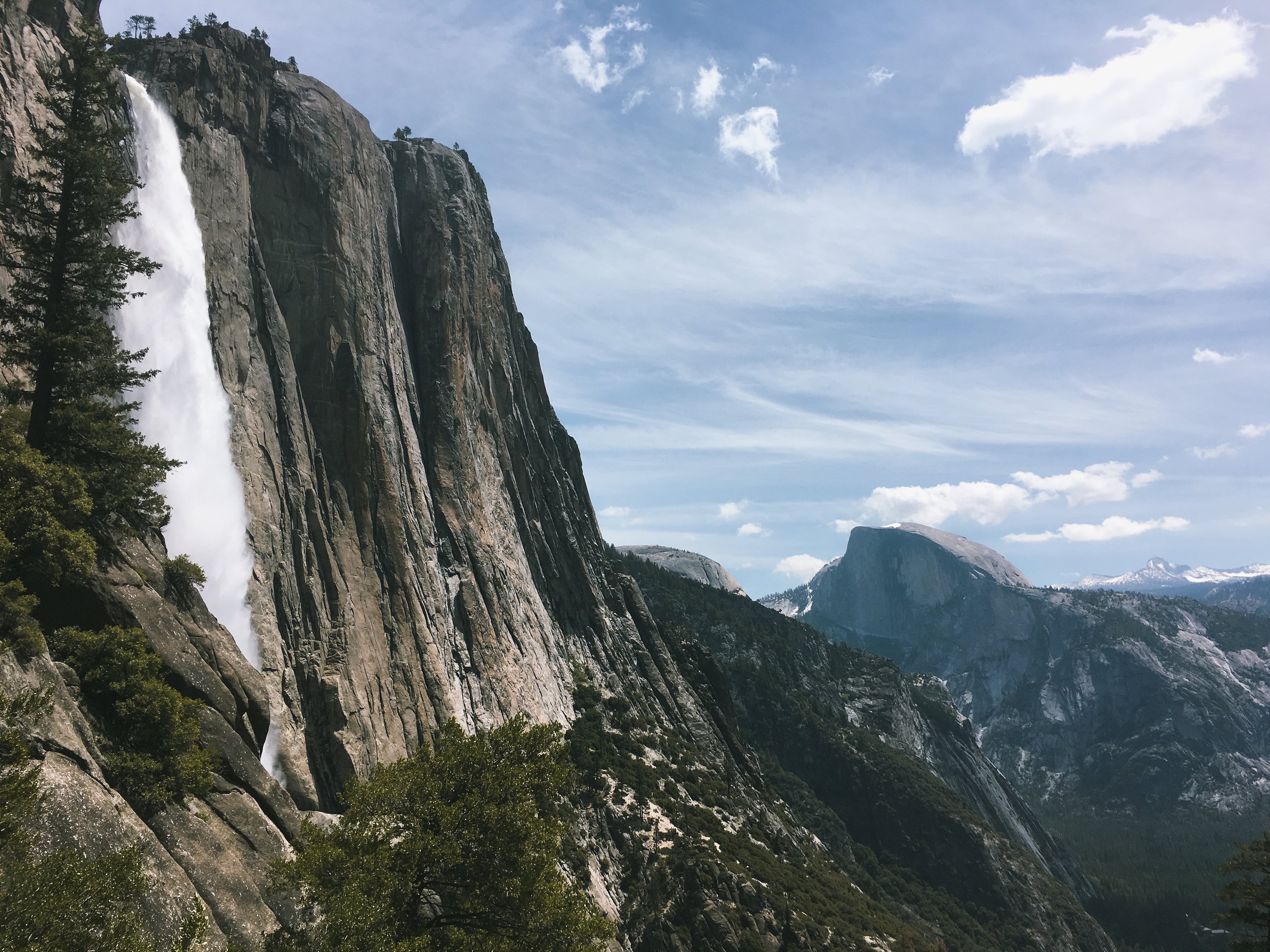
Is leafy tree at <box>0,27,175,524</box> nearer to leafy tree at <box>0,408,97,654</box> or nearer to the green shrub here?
the green shrub

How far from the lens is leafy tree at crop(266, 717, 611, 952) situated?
20.5m

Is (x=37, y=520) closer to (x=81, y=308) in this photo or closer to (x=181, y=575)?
(x=181, y=575)

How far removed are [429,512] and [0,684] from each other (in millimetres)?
44388

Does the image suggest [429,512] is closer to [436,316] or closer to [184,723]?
[436,316]

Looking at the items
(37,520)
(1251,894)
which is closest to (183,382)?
(37,520)

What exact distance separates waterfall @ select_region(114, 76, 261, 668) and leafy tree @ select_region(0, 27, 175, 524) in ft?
31.6

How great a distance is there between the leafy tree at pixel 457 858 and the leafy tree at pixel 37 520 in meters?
9.53

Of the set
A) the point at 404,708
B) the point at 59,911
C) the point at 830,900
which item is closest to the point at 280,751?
the point at 404,708

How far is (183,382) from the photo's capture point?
43438mm

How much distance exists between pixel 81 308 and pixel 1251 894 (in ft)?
171

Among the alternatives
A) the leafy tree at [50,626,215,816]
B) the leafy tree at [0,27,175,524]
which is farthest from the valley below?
the leafy tree at [0,27,175,524]

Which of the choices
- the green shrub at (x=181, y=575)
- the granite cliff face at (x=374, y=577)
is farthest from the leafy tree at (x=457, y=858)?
the green shrub at (x=181, y=575)

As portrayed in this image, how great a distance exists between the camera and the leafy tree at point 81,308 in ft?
87.8

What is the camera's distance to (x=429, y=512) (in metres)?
61.4
